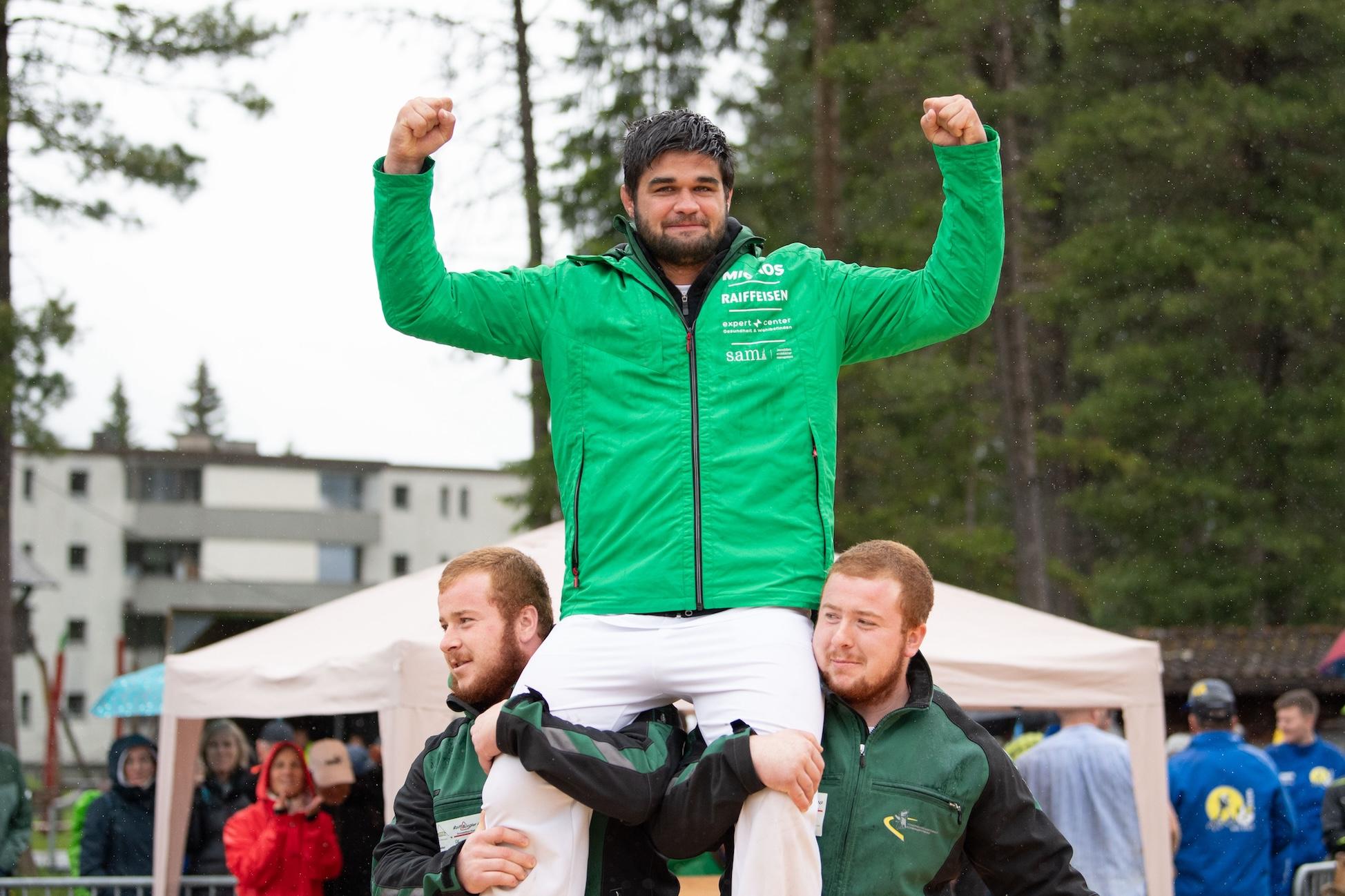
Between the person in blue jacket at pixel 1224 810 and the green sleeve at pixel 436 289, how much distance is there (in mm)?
6000

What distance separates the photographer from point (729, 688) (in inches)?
113

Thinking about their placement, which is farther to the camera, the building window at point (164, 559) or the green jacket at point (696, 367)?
the building window at point (164, 559)

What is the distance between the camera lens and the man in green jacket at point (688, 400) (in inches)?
113

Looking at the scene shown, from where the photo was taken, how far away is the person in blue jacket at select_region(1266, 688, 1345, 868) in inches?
357

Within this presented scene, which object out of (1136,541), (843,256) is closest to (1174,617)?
(1136,541)

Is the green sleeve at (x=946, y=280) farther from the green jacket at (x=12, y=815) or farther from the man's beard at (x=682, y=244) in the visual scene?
the green jacket at (x=12, y=815)

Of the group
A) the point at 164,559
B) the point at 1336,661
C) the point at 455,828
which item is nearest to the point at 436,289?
the point at 455,828

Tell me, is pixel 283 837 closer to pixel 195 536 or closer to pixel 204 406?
pixel 195 536

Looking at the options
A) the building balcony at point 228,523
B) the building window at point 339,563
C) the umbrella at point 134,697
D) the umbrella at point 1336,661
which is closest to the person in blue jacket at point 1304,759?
the umbrella at point 1336,661

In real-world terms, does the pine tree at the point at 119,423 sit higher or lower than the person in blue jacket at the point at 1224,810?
higher

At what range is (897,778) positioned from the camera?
3.08m

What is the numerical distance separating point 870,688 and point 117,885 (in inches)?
262

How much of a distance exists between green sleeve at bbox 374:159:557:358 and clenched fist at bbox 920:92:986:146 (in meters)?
0.84

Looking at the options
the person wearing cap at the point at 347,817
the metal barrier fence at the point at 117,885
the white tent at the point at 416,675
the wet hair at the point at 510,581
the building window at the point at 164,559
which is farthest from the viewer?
the building window at the point at 164,559
